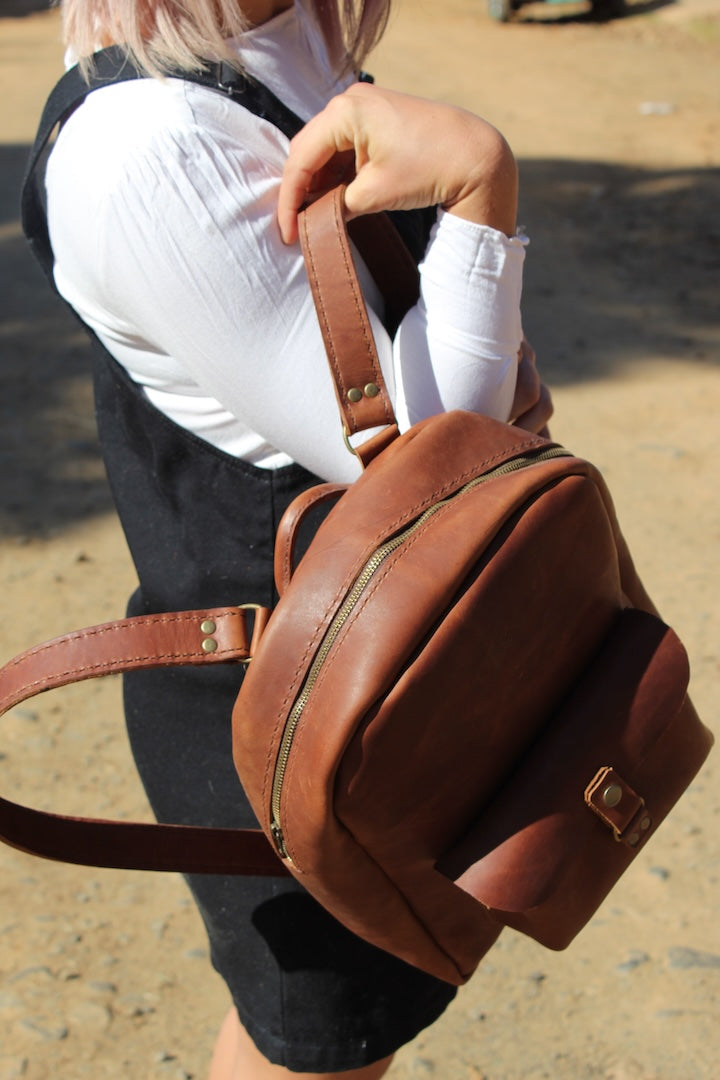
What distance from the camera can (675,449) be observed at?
379 centimetres

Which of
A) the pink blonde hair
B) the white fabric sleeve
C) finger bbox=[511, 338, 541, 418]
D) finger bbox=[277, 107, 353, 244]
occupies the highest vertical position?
the pink blonde hair

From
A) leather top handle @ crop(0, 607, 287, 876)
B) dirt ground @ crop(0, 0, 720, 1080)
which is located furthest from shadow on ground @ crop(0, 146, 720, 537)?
leather top handle @ crop(0, 607, 287, 876)

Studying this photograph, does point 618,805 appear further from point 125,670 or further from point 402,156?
point 402,156

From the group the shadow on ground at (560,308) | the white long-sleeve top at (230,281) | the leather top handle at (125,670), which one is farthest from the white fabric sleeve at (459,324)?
the shadow on ground at (560,308)

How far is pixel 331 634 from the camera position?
0.84 m

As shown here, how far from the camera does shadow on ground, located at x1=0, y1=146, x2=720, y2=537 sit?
378cm

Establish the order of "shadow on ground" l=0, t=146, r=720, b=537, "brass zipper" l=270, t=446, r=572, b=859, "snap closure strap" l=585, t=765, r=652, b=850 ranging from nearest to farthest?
"brass zipper" l=270, t=446, r=572, b=859 → "snap closure strap" l=585, t=765, r=652, b=850 → "shadow on ground" l=0, t=146, r=720, b=537

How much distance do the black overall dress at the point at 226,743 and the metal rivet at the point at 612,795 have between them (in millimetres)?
319

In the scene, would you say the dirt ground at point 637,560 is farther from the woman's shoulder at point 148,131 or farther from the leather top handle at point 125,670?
the leather top handle at point 125,670

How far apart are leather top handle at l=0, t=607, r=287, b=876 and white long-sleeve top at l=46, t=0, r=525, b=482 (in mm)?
164

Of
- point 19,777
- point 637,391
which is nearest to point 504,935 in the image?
point 19,777

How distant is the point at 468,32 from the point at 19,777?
8.35 meters

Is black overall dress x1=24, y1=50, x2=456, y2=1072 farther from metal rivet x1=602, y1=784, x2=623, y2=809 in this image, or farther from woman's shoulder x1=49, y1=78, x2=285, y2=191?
metal rivet x1=602, y1=784, x2=623, y2=809

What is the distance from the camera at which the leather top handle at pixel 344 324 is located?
2.98 feet
